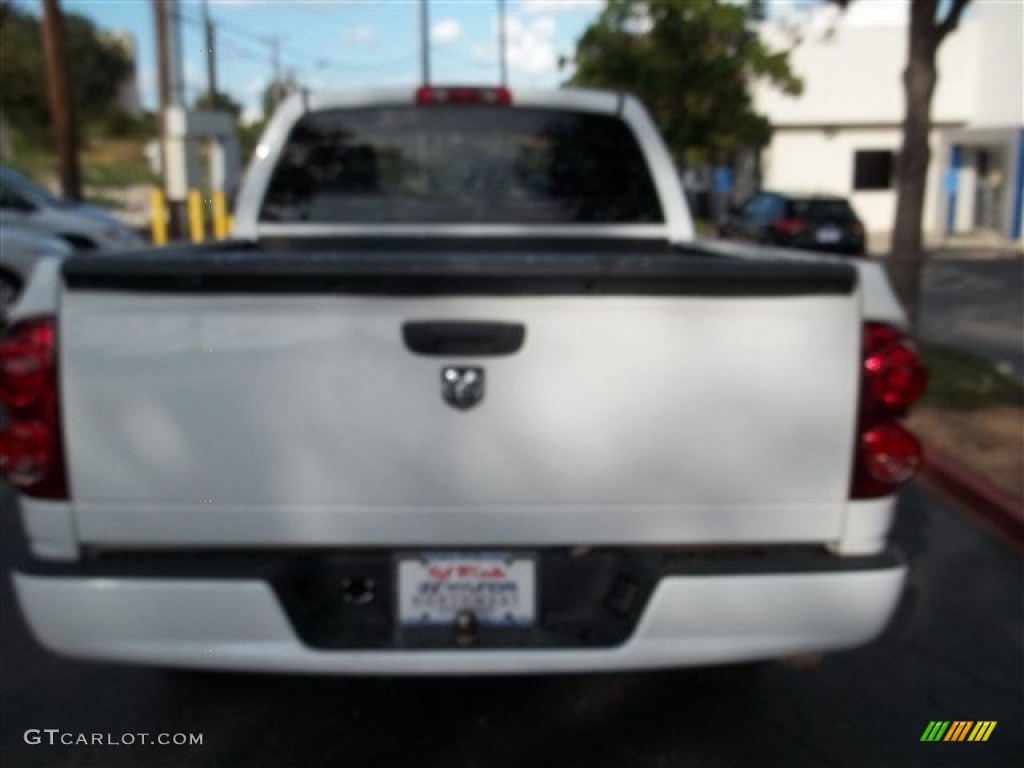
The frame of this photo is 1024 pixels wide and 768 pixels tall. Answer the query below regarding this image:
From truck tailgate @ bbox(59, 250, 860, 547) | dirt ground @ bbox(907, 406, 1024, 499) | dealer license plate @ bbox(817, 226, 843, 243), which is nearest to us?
truck tailgate @ bbox(59, 250, 860, 547)

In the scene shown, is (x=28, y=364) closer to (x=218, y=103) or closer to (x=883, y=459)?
(x=883, y=459)

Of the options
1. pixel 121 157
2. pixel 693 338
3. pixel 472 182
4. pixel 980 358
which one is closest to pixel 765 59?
pixel 980 358

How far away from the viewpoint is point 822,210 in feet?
66.1

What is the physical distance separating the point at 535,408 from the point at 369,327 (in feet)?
1.39

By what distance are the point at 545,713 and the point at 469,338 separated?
1.51m

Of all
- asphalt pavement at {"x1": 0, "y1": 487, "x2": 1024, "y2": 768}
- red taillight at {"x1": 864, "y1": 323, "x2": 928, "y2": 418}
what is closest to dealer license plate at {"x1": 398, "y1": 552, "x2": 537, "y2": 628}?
asphalt pavement at {"x1": 0, "y1": 487, "x2": 1024, "y2": 768}

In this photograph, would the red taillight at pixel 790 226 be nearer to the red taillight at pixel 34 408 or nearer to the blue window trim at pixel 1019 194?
the blue window trim at pixel 1019 194

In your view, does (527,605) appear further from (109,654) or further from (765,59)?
(765,59)

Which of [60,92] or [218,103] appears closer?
[60,92]

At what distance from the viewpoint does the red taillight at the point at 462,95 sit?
4.10 meters

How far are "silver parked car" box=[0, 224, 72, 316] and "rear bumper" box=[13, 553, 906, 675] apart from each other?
958 centimetres

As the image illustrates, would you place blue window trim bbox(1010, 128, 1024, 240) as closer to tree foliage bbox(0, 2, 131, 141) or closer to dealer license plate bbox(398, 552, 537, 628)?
tree foliage bbox(0, 2, 131, 141)

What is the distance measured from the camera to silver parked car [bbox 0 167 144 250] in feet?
41.1

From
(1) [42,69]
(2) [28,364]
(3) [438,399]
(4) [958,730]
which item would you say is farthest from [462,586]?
(1) [42,69]
